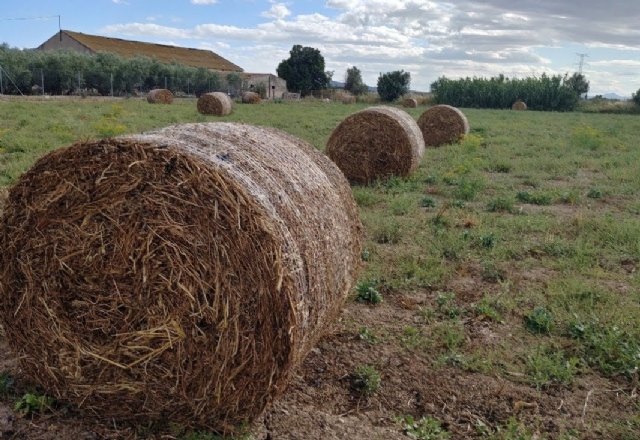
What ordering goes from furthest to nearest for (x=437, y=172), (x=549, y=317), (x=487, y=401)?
(x=437, y=172), (x=549, y=317), (x=487, y=401)

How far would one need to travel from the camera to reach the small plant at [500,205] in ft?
30.6

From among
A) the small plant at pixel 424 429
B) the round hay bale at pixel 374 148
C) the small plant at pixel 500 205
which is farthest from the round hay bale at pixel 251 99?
the small plant at pixel 424 429

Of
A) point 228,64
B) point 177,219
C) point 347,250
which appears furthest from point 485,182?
point 228,64

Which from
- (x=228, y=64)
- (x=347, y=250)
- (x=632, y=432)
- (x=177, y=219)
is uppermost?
(x=228, y=64)

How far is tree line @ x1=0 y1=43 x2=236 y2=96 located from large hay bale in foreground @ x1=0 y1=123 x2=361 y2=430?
3853 cm

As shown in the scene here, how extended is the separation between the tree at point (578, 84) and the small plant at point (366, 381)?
54.6 meters

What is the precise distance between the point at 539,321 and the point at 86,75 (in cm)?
4707

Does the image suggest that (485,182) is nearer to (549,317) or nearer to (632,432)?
(549,317)

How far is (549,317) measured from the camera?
520 cm

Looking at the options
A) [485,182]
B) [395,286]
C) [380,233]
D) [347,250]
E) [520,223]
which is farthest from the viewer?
[485,182]

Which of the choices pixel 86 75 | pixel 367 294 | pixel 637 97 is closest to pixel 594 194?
pixel 367 294

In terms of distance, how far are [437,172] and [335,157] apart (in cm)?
228

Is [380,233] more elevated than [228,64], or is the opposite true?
[228,64]

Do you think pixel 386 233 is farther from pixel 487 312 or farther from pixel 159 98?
pixel 159 98
